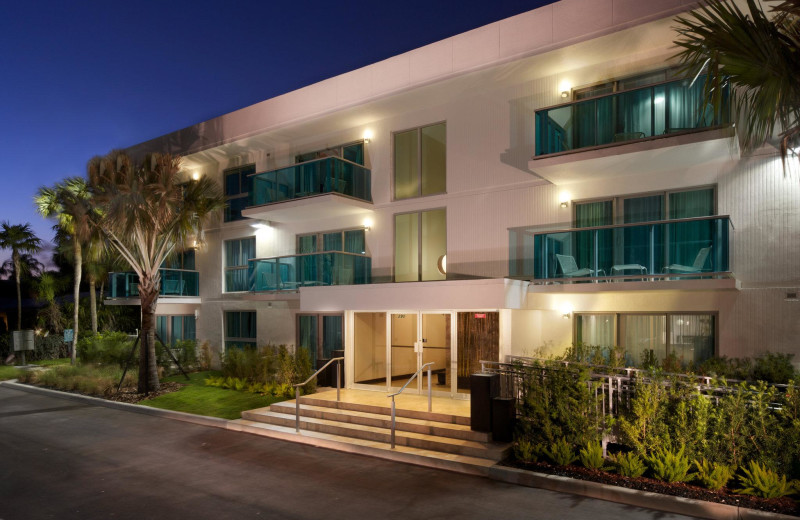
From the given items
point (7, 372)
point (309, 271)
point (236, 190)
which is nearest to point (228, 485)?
point (309, 271)

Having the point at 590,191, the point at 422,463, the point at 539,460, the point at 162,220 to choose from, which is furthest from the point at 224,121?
the point at 539,460

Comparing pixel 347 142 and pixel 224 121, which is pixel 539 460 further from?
pixel 224 121

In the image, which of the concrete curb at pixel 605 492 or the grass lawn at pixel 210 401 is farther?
the grass lawn at pixel 210 401

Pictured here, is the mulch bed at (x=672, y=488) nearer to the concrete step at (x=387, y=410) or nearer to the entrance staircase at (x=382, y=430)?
the entrance staircase at (x=382, y=430)

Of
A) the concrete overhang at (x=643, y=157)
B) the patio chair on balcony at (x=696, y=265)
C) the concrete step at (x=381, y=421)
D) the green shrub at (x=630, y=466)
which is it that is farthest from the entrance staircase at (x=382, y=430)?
the concrete overhang at (x=643, y=157)

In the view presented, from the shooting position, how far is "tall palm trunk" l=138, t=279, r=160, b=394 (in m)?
15.9

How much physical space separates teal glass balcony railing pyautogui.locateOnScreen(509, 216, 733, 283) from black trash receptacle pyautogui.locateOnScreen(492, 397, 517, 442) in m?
3.16

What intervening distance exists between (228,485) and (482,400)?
4.58m

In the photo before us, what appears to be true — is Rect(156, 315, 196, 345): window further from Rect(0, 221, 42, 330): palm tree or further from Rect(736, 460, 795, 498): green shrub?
Rect(736, 460, 795, 498): green shrub

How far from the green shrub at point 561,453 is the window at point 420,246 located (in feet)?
22.2

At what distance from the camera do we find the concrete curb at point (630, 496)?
6.76 meters

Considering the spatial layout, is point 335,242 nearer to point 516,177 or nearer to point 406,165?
point 406,165

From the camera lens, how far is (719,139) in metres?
10.1

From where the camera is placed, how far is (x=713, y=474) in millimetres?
7312
